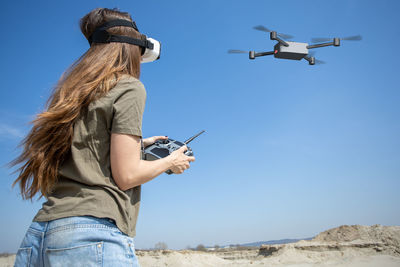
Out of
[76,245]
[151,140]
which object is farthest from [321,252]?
[76,245]

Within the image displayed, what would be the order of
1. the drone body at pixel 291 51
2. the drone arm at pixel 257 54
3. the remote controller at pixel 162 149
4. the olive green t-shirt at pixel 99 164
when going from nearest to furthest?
the olive green t-shirt at pixel 99 164, the remote controller at pixel 162 149, the drone body at pixel 291 51, the drone arm at pixel 257 54

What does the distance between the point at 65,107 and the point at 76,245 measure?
73 centimetres

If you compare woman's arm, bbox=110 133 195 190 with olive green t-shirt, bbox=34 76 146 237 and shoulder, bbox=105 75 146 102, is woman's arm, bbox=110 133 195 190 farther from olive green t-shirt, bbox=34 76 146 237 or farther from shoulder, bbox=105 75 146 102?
shoulder, bbox=105 75 146 102

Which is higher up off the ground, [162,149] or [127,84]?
[127,84]

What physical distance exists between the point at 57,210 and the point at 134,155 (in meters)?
0.47

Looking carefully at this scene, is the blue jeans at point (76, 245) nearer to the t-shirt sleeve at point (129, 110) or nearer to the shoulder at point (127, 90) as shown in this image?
the t-shirt sleeve at point (129, 110)

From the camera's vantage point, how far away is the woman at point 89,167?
1563mm

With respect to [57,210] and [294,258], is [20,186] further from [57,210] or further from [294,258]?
[294,258]

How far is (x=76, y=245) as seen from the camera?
1523mm

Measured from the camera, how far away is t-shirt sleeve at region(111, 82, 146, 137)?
1.72 meters

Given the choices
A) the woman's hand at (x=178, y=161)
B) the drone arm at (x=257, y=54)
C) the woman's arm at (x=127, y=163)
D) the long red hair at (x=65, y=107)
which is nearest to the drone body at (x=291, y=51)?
the drone arm at (x=257, y=54)

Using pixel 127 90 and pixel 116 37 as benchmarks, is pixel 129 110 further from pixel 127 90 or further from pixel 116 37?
pixel 116 37

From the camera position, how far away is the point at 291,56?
24.3m

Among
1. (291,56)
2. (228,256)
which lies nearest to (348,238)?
(228,256)
